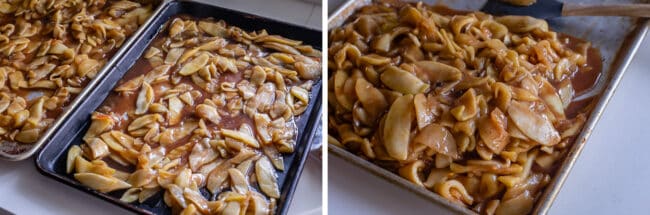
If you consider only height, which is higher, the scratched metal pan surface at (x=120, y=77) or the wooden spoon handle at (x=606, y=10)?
the wooden spoon handle at (x=606, y=10)

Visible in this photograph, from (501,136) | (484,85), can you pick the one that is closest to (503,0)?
(484,85)

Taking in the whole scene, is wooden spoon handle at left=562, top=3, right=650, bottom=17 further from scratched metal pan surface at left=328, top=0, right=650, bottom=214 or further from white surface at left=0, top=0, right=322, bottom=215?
white surface at left=0, top=0, right=322, bottom=215

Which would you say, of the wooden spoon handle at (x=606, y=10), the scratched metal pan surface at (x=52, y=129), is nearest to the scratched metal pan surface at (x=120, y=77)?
the scratched metal pan surface at (x=52, y=129)

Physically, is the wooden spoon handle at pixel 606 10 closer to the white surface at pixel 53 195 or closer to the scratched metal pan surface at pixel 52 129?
the white surface at pixel 53 195

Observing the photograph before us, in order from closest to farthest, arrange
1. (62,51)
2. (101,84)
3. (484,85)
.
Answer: (484,85), (101,84), (62,51)

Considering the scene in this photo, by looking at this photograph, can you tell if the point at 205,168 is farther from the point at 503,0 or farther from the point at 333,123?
the point at 503,0

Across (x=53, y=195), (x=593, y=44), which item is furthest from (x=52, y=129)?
(x=593, y=44)
